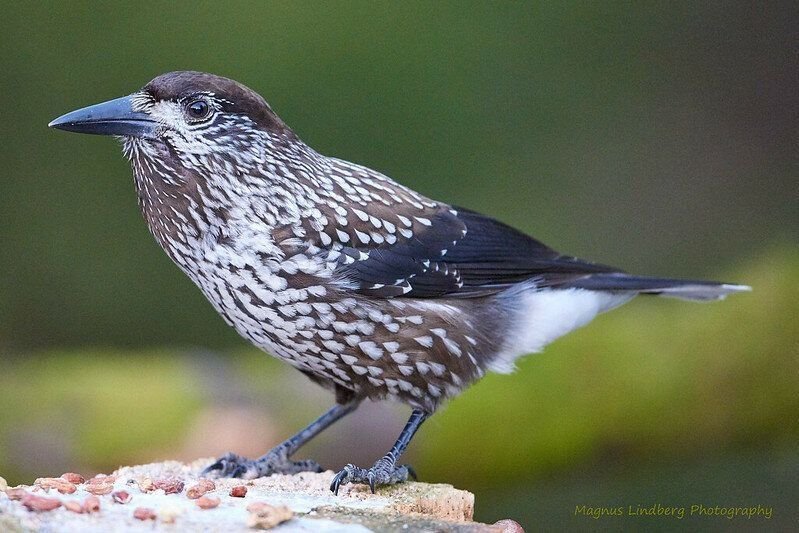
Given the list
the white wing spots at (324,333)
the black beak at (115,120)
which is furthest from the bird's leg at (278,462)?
the black beak at (115,120)

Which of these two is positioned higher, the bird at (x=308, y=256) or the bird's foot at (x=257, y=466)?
the bird at (x=308, y=256)

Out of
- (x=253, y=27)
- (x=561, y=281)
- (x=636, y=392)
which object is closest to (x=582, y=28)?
(x=253, y=27)

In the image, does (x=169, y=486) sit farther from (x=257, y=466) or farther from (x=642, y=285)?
(x=642, y=285)

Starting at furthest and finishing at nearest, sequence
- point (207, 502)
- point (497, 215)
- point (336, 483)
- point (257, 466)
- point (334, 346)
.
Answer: point (497, 215) < point (257, 466) < point (334, 346) < point (336, 483) < point (207, 502)

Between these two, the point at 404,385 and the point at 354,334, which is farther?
the point at 404,385

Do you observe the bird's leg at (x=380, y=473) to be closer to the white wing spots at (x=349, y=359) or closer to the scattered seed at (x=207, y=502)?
the white wing spots at (x=349, y=359)

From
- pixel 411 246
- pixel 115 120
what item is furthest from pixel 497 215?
pixel 115 120
